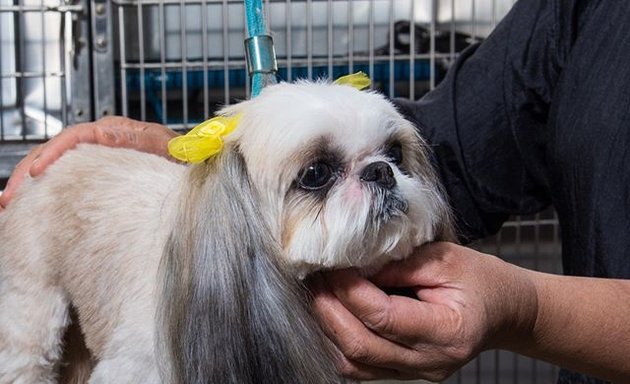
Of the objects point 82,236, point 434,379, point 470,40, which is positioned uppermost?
point 470,40

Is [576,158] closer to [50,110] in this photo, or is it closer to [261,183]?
[261,183]

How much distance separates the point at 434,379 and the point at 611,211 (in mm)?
319

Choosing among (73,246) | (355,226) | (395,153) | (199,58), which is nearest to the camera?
(355,226)

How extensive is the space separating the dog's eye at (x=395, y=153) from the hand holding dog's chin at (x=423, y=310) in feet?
0.27

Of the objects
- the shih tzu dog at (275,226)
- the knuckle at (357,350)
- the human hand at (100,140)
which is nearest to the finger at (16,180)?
the human hand at (100,140)

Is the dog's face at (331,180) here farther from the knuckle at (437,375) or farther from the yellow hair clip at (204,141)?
the knuckle at (437,375)

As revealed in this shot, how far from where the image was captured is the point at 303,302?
86 centimetres

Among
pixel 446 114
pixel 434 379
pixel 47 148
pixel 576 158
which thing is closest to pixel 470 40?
pixel 446 114

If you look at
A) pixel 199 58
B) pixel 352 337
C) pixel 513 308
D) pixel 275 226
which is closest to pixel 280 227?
pixel 275 226

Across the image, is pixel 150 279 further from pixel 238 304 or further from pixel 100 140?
pixel 100 140

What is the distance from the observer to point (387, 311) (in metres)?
0.84

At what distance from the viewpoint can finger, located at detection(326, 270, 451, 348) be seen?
32.9 inches

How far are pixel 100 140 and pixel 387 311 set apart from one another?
0.53m

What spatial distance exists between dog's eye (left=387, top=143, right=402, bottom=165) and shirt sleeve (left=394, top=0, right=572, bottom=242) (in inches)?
12.8
